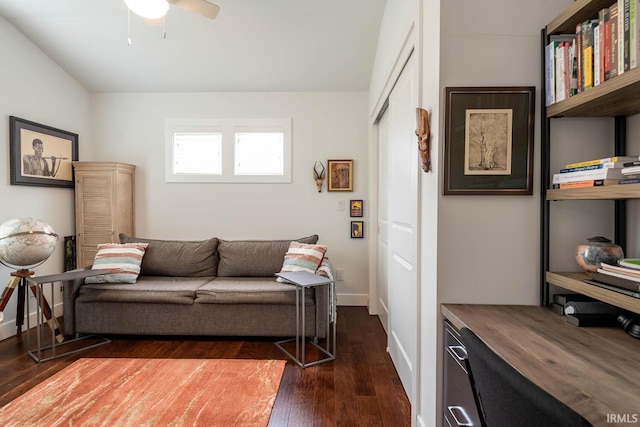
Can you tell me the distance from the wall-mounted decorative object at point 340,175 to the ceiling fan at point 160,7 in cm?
195

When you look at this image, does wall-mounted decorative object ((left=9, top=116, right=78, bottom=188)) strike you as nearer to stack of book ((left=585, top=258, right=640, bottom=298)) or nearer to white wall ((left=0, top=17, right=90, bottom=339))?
white wall ((left=0, top=17, right=90, bottom=339))

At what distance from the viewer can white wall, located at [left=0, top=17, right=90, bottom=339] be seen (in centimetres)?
283

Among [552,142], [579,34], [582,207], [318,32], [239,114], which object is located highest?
[318,32]

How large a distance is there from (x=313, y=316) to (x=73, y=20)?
345 cm

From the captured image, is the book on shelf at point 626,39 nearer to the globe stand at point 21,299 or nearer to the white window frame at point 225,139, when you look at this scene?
the white window frame at point 225,139

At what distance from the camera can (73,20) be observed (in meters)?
2.83

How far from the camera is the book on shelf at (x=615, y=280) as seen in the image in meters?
1.00

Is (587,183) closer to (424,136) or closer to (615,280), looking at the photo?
(615,280)

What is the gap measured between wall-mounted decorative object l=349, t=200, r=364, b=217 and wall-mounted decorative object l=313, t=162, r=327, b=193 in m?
0.43

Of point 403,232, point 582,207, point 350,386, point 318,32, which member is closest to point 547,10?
point 582,207

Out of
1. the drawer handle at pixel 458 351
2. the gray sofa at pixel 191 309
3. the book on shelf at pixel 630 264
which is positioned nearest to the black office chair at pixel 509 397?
the drawer handle at pixel 458 351

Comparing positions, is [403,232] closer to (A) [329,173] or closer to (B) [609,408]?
(B) [609,408]

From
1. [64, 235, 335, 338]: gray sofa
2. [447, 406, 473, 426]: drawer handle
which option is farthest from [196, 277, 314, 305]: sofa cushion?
[447, 406, 473, 426]: drawer handle

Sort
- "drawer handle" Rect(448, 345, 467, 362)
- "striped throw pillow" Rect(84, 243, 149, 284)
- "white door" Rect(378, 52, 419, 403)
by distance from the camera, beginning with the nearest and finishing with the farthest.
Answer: "drawer handle" Rect(448, 345, 467, 362) < "white door" Rect(378, 52, 419, 403) < "striped throw pillow" Rect(84, 243, 149, 284)
